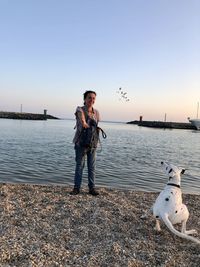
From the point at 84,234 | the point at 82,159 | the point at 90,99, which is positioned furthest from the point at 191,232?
the point at 90,99

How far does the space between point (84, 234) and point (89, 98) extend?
3.56 metres

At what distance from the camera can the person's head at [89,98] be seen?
8797mm

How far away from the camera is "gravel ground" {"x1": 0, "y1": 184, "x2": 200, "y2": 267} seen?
541cm

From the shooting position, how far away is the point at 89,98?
880cm

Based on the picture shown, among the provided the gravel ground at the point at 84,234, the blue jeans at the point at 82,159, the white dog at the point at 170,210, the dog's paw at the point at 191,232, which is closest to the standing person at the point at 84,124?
the blue jeans at the point at 82,159

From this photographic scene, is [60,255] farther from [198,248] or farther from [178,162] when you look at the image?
[178,162]

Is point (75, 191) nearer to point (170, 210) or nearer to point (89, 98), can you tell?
point (89, 98)

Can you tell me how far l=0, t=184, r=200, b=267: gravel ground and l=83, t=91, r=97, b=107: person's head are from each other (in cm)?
235

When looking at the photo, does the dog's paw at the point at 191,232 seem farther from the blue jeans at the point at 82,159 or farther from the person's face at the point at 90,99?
the person's face at the point at 90,99

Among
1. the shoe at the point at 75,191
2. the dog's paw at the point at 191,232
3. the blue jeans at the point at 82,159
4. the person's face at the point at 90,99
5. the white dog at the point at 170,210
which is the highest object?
the person's face at the point at 90,99

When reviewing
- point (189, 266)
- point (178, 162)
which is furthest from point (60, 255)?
point (178, 162)

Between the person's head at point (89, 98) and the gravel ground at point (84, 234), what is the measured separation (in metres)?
2.35

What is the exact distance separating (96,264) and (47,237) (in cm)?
122

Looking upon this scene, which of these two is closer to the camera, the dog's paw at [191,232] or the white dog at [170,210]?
the white dog at [170,210]
